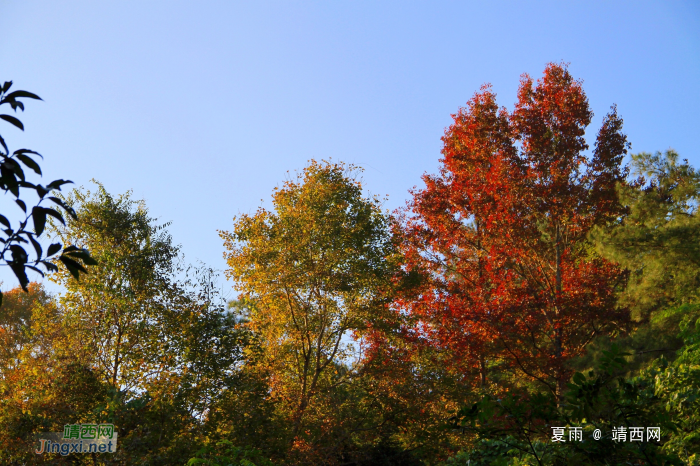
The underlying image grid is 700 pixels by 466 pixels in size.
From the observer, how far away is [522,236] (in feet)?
53.6

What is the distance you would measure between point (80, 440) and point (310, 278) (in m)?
6.21

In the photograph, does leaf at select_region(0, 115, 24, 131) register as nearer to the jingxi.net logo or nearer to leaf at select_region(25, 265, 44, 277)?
leaf at select_region(25, 265, 44, 277)

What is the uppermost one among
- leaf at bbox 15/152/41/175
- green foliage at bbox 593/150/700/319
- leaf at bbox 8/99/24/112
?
green foliage at bbox 593/150/700/319

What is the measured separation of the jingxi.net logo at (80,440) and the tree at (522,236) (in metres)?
8.43

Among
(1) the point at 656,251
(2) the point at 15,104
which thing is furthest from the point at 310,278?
(2) the point at 15,104

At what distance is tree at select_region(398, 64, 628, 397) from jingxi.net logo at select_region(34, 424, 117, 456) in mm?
8426

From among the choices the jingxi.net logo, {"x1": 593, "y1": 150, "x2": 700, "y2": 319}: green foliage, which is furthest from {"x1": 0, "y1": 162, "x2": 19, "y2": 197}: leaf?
{"x1": 593, "y1": 150, "x2": 700, "y2": 319}: green foliage

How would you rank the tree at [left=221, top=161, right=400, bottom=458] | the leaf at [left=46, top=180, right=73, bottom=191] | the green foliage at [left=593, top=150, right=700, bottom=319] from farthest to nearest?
the tree at [left=221, top=161, right=400, bottom=458]
the green foliage at [left=593, top=150, right=700, bottom=319]
the leaf at [left=46, top=180, right=73, bottom=191]

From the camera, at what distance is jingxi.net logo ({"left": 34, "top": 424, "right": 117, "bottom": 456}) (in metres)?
10.1

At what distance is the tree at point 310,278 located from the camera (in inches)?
566

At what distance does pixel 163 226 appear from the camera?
16312mm

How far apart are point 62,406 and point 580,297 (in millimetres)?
12529

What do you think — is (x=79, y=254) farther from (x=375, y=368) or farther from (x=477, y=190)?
(x=477, y=190)

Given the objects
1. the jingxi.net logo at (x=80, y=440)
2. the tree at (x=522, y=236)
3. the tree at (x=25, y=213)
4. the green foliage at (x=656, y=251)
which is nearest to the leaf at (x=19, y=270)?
the tree at (x=25, y=213)
